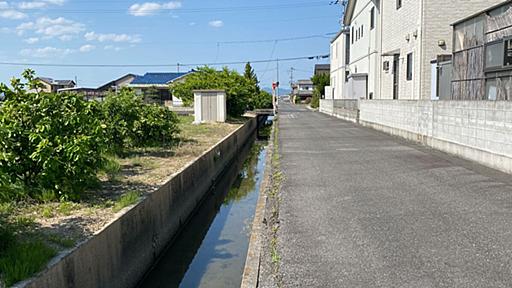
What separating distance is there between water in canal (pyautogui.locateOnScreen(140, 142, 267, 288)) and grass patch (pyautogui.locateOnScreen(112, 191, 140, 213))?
1.19 metres

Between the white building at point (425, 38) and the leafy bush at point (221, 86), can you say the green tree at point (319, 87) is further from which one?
the white building at point (425, 38)

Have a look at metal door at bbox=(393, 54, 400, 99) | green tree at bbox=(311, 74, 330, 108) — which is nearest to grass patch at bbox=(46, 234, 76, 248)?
metal door at bbox=(393, 54, 400, 99)

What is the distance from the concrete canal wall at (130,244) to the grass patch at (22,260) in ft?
0.38

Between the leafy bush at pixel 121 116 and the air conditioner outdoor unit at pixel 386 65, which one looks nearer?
the leafy bush at pixel 121 116

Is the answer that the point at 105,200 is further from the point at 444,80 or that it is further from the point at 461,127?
the point at 444,80

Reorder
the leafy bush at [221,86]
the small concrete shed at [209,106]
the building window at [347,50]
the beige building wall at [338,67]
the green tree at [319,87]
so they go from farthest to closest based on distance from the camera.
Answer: the green tree at [319,87], the beige building wall at [338,67], the building window at [347,50], the leafy bush at [221,86], the small concrete shed at [209,106]

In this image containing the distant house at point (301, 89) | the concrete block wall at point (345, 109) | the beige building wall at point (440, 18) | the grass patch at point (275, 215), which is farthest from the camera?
the distant house at point (301, 89)

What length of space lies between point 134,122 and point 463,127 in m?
8.64

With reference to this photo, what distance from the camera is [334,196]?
27.2 ft

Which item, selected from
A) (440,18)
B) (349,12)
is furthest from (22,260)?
(349,12)

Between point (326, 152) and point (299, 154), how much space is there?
85 centimetres

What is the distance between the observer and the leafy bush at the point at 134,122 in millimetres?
12852

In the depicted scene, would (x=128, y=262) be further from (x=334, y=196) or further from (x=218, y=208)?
(x=218, y=208)

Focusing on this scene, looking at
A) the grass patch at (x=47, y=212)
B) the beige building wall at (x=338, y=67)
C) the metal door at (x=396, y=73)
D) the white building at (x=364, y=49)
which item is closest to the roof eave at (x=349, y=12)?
the white building at (x=364, y=49)
